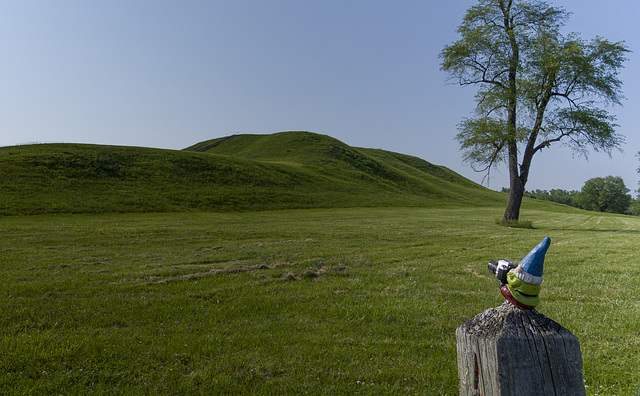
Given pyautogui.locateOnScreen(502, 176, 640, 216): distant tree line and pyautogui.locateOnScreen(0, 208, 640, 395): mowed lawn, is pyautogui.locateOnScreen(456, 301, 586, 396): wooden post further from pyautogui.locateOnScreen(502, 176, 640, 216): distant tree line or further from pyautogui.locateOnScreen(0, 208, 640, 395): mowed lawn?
pyautogui.locateOnScreen(502, 176, 640, 216): distant tree line

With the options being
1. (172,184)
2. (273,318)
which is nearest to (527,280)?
(273,318)

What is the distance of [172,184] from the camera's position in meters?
50.6

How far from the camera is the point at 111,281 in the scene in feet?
33.5

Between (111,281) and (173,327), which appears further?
(111,281)

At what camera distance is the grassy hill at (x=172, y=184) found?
38.4 meters

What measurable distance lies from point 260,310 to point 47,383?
3865 millimetres

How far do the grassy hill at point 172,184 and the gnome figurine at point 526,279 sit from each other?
39541 millimetres

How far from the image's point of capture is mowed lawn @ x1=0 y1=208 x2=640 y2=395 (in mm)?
5195

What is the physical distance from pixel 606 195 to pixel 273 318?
152357 millimetres

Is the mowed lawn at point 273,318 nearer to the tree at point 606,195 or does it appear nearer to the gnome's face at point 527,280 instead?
the gnome's face at point 527,280

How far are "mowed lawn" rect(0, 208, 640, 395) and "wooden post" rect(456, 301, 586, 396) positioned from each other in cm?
281

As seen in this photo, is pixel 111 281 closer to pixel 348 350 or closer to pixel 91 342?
pixel 91 342

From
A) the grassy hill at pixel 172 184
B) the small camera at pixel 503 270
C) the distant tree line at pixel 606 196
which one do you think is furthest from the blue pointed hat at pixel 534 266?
the distant tree line at pixel 606 196

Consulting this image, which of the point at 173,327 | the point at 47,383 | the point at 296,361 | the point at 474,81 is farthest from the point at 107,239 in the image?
the point at 474,81
